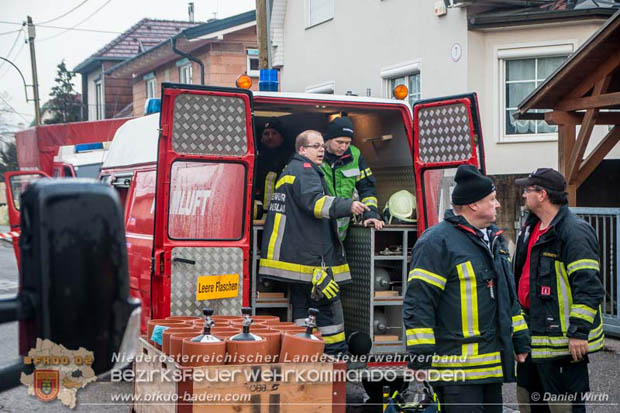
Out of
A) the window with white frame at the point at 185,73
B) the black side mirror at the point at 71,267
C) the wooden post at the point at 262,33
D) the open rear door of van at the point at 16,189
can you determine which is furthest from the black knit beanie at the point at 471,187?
the window with white frame at the point at 185,73

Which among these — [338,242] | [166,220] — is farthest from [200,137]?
[338,242]

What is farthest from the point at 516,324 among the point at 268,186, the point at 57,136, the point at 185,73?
the point at 185,73

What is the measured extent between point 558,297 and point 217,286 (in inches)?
94.9

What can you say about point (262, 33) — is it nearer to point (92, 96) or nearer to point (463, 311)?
point (463, 311)

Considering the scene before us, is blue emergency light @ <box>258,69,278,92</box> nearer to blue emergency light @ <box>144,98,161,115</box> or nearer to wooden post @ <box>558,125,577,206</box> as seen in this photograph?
blue emergency light @ <box>144,98,161,115</box>

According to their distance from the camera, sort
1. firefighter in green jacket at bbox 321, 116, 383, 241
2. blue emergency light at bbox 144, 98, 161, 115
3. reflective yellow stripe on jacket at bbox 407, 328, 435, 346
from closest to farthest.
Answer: reflective yellow stripe on jacket at bbox 407, 328, 435, 346
firefighter in green jacket at bbox 321, 116, 383, 241
blue emergency light at bbox 144, 98, 161, 115

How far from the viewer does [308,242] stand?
6.37 metres

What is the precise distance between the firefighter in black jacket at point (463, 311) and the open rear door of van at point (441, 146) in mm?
1759

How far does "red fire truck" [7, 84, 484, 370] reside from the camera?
5.86 meters

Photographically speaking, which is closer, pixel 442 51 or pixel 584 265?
pixel 584 265

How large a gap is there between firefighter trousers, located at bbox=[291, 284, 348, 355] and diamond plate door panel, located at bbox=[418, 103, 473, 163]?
4.79 ft

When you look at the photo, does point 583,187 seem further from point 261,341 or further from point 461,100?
point 261,341

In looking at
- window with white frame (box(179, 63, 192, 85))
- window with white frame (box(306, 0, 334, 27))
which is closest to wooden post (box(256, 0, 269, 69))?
window with white frame (box(306, 0, 334, 27))

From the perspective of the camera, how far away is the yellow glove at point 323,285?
6277 mm
